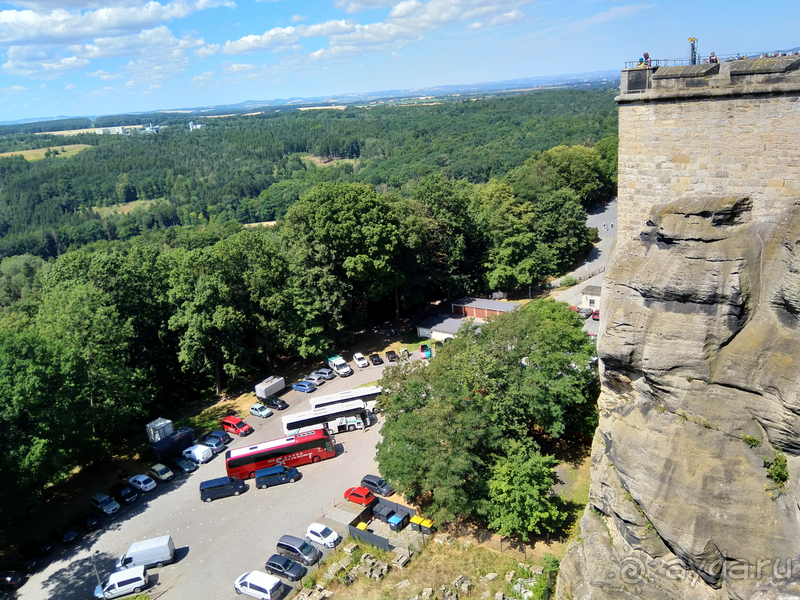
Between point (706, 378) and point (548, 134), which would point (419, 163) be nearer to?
point (548, 134)

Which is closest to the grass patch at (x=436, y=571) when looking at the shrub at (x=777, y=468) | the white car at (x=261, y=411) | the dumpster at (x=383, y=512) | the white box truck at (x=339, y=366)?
the dumpster at (x=383, y=512)

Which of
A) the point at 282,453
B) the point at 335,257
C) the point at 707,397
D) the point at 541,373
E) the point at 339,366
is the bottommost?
the point at 282,453

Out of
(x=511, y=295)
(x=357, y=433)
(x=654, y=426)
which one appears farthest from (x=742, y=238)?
(x=511, y=295)

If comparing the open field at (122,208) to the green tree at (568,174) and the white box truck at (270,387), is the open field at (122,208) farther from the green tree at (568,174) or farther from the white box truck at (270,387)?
the white box truck at (270,387)

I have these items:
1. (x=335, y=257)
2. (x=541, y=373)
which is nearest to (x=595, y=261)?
(x=335, y=257)

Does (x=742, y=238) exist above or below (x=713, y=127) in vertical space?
below

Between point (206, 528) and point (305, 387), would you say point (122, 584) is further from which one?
point (305, 387)
